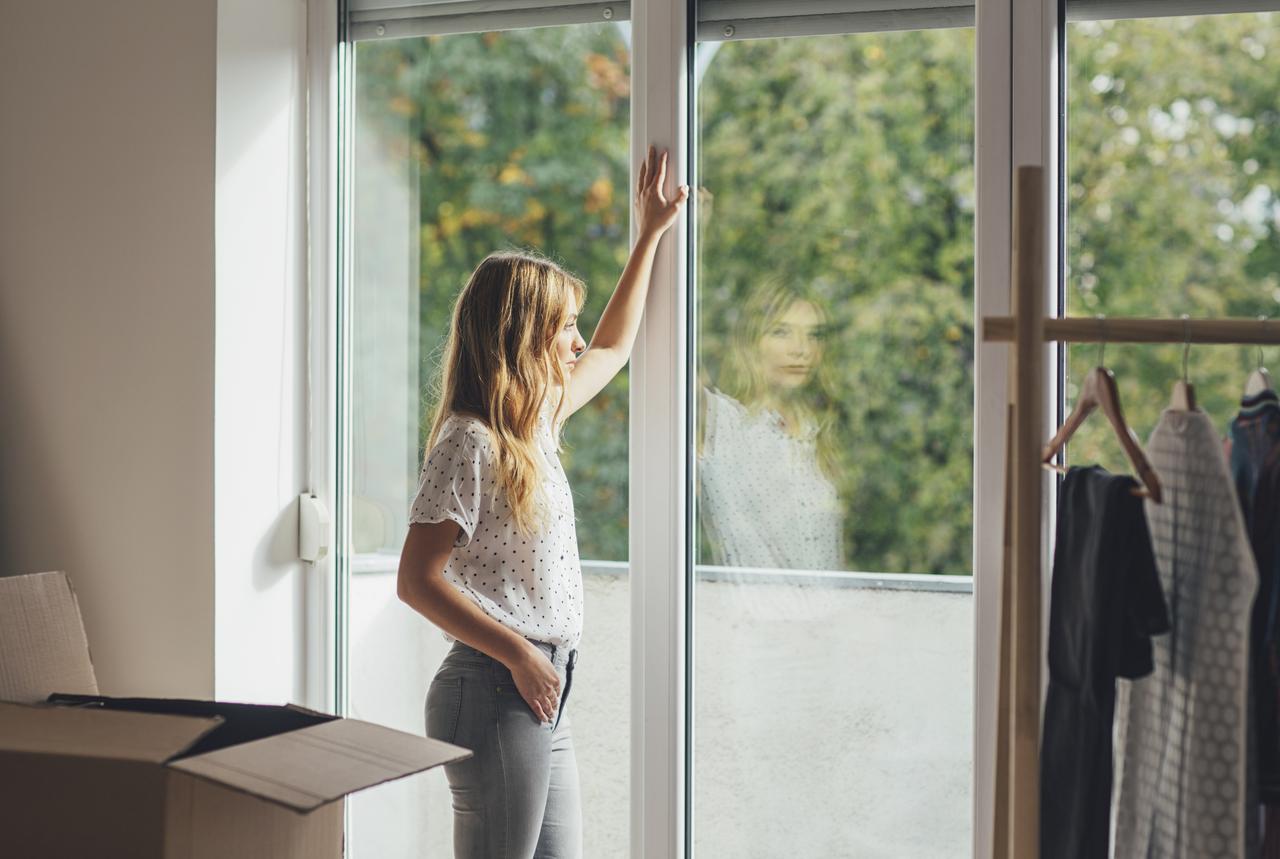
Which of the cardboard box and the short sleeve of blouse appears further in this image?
the short sleeve of blouse

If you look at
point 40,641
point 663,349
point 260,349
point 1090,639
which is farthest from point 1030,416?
point 260,349

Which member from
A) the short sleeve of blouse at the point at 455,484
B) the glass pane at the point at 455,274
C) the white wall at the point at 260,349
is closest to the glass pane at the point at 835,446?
the glass pane at the point at 455,274

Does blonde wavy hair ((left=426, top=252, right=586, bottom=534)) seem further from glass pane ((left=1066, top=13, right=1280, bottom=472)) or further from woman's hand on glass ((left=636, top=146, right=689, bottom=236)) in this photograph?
glass pane ((left=1066, top=13, right=1280, bottom=472))

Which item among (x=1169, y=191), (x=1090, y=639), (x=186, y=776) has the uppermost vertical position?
(x=1169, y=191)

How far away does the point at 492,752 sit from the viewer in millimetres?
1663

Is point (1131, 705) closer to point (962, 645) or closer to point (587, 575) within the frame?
point (962, 645)

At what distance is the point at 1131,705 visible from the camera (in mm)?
1301

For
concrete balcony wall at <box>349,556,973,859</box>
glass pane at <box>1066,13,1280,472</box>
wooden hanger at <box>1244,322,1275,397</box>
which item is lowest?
concrete balcony wall at <box>349,556,973,859</box>

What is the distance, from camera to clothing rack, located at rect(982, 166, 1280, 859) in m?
1.24

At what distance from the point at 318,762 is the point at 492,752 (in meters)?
0.54

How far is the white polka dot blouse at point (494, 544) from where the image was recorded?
1.64 metres

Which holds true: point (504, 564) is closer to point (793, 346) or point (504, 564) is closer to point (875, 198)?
point (793, 346)

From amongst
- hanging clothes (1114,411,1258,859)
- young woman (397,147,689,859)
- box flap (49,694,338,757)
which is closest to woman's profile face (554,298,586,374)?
young woman (397,147,689,859)

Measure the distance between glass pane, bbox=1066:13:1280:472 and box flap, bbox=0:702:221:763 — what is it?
1241 mm
